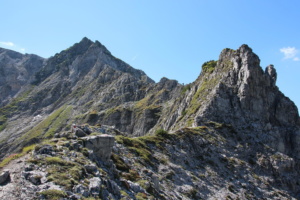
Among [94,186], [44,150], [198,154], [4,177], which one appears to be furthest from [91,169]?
[198,154]

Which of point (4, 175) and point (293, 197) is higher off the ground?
point (293, 197)

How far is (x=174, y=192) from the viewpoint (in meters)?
38.6

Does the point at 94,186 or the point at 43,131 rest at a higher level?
the point at 94,186

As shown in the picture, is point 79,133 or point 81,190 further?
point 79,133

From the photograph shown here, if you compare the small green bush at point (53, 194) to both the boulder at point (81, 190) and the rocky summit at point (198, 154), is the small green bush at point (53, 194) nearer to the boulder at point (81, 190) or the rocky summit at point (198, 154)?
the rocky summit at point (198, 154)

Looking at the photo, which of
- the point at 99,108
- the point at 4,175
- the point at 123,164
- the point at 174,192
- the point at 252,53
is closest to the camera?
the point at 4,175

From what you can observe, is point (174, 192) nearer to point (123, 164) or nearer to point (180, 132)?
point (123, 164)

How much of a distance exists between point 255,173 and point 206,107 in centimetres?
2222

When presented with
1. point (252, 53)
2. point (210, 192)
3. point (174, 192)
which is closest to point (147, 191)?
point (174, 192)

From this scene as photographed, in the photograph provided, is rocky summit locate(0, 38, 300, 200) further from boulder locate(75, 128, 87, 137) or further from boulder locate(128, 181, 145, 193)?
boulder locate(128, 181, 145, 193)

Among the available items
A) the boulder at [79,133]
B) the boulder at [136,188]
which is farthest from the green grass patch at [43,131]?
the boulder at [136,188]

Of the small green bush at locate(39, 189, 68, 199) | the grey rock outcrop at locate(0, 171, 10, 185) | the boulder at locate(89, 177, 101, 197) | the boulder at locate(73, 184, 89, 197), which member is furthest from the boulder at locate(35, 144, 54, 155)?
the small green bush at locate(39, 189, 68, 199)

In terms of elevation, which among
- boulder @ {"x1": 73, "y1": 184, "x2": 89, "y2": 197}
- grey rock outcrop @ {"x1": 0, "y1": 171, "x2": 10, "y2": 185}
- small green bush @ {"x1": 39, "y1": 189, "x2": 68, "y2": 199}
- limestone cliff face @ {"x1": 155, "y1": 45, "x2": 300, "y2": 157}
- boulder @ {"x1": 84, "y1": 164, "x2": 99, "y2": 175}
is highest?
limestone cliff face @ {"x1": 155, "y1": 45, "x2": 300, "y2": 157}

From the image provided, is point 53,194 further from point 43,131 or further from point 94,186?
point 43,131
